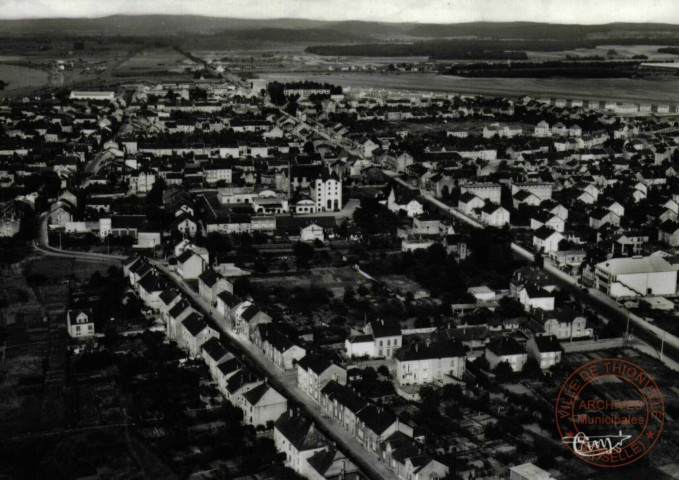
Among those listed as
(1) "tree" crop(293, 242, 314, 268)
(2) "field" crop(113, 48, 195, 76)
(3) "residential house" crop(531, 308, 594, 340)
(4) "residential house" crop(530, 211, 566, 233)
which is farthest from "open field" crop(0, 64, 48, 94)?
(3) "residential house" crop(531, 308, 594, 340)

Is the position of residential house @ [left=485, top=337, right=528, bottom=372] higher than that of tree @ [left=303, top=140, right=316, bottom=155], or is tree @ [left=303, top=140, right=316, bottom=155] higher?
tree @ [left=303, top=140, right=316, bottom=155]

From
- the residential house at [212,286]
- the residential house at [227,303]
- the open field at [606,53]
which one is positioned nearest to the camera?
the residential house at [227,303]

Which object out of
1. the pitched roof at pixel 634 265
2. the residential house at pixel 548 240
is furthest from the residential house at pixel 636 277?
the residential house at pixel 548 240

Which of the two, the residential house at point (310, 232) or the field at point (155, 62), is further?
the field at point (155, 62)

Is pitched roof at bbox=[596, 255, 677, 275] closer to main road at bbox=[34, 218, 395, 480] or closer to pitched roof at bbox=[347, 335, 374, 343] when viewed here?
pitched roof at bbox=[347, 335, 374, 343]

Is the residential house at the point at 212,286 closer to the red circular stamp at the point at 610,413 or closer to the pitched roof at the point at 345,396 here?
the pitched roof at the point at 345,396

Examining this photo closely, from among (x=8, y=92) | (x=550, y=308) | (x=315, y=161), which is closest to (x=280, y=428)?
(x=550, y=308)

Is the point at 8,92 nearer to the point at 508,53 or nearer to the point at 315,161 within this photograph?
the point at 315,161
